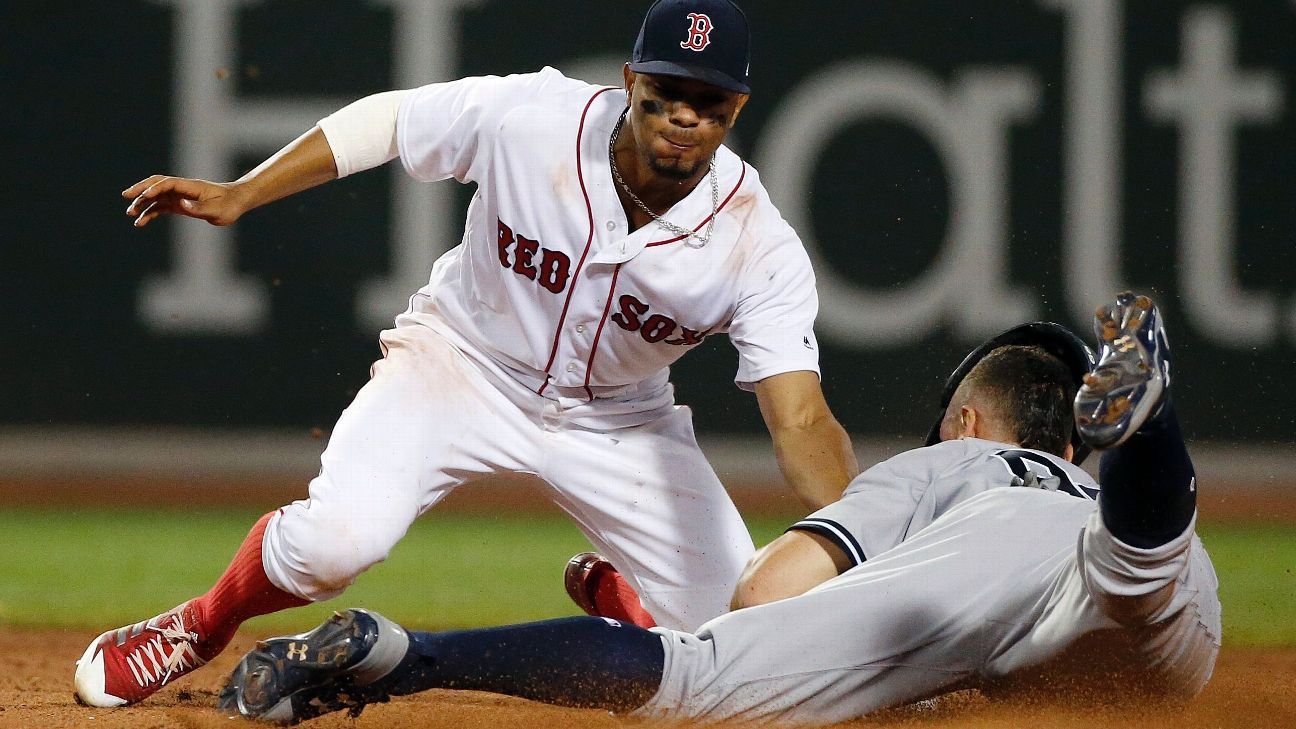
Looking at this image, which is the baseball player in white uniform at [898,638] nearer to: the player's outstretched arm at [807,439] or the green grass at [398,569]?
the player's outstretched arm at [807,439]

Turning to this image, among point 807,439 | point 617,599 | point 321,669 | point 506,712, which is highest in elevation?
point 807,439

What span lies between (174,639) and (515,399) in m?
0.93

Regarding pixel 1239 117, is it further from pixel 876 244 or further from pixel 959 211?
pixel 876 244

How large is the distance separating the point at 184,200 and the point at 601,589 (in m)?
1.51

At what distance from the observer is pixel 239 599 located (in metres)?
3.08

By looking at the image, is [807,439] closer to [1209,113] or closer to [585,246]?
[585,246]

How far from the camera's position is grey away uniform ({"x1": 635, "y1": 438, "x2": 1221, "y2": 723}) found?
2.33 metres

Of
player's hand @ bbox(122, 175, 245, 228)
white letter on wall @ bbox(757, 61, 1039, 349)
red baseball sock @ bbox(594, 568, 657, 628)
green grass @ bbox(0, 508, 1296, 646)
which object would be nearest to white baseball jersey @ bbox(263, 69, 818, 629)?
red baseball sock @ bbox(594, 568, 657, 628)

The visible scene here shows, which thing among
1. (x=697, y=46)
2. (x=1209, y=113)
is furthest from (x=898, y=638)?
(x=1209, y=113)

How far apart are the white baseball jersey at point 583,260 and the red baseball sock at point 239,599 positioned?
2.32ft

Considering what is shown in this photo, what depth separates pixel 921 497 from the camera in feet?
8.74

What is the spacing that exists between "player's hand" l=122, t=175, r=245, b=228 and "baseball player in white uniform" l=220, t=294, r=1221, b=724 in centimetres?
110

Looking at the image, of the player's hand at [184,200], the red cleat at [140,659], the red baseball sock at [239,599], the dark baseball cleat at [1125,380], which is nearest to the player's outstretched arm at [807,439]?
the dark baseball cleat at [1125,380]

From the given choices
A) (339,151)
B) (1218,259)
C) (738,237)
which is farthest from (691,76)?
(1218,259)
